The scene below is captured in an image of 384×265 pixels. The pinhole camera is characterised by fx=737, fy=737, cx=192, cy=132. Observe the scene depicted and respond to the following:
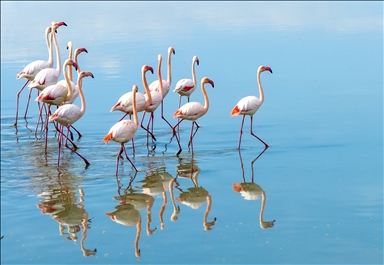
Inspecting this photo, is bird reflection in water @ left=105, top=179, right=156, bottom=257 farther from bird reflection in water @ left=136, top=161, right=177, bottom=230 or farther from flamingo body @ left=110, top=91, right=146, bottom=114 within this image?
flamingo body @ left=110, top=91, right=146, bottom=114

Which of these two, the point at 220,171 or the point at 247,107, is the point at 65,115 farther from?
the point at 247,107

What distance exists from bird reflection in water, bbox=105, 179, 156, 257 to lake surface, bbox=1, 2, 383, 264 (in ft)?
0.07

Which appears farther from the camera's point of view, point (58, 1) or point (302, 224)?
point (58, 1)

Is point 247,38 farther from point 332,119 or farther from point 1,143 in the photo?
point 1,143

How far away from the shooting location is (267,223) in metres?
7.33

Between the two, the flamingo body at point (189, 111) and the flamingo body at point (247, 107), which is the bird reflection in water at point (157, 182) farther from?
the flamingo body at point (247, 107)

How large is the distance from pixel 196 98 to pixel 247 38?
270 inches

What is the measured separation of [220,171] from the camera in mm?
9211

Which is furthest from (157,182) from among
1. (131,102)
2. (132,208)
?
(131,102)

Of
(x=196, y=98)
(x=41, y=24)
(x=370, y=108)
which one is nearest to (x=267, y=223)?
(x=370, y=108)

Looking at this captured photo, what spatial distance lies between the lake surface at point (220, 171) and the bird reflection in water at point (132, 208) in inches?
0.8

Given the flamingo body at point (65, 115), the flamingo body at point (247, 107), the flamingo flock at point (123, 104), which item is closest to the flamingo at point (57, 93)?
the flamingo flock at point (123, 104)

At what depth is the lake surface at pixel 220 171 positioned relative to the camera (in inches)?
270

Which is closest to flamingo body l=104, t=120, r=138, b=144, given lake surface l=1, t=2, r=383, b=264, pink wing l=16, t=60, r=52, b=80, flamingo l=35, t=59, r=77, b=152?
lake surface l=1, t=2, r=383, b=264
